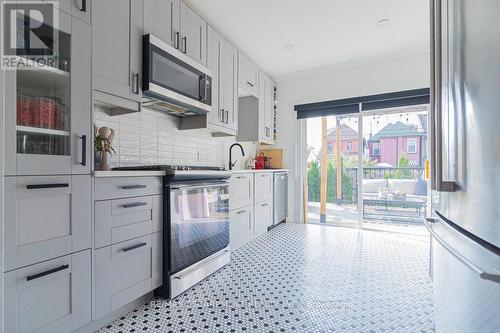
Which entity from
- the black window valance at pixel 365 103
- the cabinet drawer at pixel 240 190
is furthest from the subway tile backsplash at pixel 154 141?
the black window valance at pixel 365 103

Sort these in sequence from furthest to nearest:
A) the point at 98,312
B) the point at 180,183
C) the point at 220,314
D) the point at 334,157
Result: the point at 334,157 → the point at 180,183 → the point at 220,314 → the point at 98,312

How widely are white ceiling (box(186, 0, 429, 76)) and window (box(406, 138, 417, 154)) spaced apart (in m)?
1.29

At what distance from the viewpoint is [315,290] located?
192 cm

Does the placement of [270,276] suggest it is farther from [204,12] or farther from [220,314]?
[204,12]

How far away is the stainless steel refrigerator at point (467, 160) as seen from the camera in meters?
0.67

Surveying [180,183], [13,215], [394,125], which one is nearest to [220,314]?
[180,183]

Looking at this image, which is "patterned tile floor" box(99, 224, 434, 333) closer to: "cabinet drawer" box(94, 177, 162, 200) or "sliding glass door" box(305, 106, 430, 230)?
"cabinet drawer" box(94, 177, 162, 200)

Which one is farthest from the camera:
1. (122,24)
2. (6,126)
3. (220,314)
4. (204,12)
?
(204,12)

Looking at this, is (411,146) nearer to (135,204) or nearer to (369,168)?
(369,168)

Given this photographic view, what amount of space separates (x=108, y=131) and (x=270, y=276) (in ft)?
5.88

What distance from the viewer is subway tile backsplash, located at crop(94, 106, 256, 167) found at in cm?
208

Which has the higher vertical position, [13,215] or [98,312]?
[13,215]

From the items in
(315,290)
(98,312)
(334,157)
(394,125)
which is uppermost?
(394,125)

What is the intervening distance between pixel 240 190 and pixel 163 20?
1.89 m
